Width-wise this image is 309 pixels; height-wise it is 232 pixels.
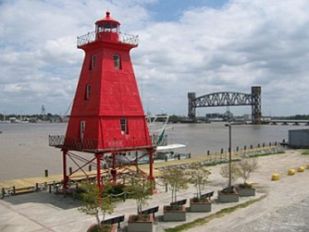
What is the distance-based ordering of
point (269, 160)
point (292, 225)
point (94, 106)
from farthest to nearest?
point (269, 160)
point (94, 106)
point (292, 225)

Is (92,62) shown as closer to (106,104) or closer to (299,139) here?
(106,104)

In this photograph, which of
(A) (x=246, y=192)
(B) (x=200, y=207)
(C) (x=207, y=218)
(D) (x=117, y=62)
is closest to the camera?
(C) (x=207, y=218)

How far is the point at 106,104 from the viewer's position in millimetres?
30203

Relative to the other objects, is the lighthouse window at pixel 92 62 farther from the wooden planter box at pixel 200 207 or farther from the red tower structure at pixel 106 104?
the wooden planter box at pixel 200 207

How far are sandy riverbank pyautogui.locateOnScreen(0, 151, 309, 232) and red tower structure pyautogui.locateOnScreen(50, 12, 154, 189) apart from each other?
3.50 metres

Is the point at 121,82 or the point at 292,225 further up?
the point at 121,82

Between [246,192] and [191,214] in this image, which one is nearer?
[191,214]

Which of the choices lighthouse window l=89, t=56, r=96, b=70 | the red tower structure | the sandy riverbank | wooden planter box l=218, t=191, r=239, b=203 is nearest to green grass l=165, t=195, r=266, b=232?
the sandy riverbank

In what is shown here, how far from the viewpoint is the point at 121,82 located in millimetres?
31688

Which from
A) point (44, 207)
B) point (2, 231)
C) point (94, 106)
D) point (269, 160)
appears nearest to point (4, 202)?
point (44, 207)

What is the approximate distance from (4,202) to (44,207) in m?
3.82

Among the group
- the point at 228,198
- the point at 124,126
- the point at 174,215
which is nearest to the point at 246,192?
the point at 228,198

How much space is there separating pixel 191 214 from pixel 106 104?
10310 millimetres

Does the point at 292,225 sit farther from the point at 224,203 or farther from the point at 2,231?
the point at 2,231
